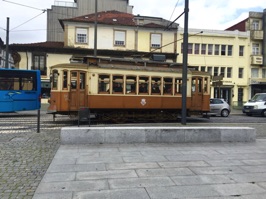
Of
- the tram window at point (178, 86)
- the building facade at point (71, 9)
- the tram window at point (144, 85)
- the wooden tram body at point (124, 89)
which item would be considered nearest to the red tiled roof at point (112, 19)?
the building facade at point (71, 9)

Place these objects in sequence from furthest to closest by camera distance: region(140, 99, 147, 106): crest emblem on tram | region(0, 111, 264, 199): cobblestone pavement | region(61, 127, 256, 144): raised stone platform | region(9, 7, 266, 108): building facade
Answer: region(9, 7, 266, 108): building facade < region(140, 99, 147, 106): crest emblem on tram < region(61, 127, 256, 144): raised stone platform < region(0, 111, 264, 199): cobblestone pavement

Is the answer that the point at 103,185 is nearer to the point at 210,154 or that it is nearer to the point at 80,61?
the point at 210,154

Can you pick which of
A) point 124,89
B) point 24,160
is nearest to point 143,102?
point 124,89

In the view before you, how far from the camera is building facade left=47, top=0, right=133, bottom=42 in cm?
4553

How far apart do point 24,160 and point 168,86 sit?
1129 centimetres

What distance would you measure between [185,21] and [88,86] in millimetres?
6247

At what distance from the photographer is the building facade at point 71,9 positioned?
45.5 metres

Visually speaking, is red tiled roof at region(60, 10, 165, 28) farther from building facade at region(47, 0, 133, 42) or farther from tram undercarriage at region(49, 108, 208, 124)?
tram undercarriage at region(49, 108, 208, 124)

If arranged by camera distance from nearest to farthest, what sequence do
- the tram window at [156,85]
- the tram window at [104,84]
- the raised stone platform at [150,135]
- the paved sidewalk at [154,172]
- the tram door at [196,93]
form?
the paved sidewalk at [154,172], the raised stone platform at [150,135], the tram window at [104,84], the tram window at [156,85], the tram door at [196,93]

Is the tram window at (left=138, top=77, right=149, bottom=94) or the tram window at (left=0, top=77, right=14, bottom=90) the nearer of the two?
the tram window at (left=138, top=77, right=149, bottom=94)

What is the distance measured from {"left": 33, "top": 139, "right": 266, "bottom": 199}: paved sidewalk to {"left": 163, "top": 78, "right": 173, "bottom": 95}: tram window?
840 centimetres

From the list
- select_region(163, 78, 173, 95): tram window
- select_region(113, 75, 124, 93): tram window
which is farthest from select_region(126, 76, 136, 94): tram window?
select_region(163, 78, 173, 95): tram window

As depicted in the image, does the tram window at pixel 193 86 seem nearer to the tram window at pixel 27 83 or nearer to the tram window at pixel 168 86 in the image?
the tram window at pixel 168 86

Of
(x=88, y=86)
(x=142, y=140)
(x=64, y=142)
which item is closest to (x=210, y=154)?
(x=142, y=140)
